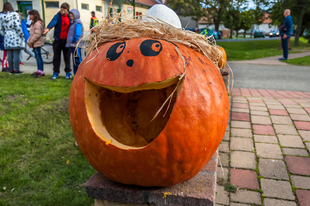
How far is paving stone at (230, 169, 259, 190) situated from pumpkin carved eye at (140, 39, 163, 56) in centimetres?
166

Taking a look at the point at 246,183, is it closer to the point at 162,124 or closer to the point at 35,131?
the point at 162,124

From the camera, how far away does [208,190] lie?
1560 millimetres

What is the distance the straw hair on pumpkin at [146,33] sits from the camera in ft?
5.38

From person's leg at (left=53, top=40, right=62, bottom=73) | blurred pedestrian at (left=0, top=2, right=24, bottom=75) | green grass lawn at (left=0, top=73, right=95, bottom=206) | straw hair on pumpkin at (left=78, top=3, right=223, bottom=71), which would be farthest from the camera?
blurred pedestrian at (left=0, top=2, right=24, bottom=75)

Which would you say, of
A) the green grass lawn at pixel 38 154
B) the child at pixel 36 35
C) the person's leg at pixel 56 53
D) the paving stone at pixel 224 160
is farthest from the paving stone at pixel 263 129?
the child at pixel 36 35

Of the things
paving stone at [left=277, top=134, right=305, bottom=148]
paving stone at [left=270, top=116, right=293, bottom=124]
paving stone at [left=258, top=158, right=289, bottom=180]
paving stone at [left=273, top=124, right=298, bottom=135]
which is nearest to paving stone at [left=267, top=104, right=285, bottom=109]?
paving stone at [left=270, top=116, right=293, bottom=124]

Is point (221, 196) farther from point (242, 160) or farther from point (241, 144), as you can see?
point (241, 144)

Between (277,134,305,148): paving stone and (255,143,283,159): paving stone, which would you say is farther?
(277,134,305,148): paving stone

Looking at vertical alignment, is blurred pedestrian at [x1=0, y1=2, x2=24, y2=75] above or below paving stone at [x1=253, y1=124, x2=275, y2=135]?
above

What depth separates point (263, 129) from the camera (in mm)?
3328

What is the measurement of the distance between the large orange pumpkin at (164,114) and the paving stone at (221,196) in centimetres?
89

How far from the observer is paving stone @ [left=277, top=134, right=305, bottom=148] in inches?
115

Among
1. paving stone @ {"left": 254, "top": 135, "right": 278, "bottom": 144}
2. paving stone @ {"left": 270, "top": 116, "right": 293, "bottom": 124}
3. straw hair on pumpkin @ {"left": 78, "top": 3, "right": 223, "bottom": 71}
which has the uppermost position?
straw hair on pumpkin @ {"left": 78, "top": 3, "right": 223, "bottom": 71}

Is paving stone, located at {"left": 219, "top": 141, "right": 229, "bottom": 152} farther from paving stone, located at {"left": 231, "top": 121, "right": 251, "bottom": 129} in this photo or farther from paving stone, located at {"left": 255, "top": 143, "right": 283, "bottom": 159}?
paving stone, located at {"left": 231, "top": 121, "right": 251, "bottom": 129}
